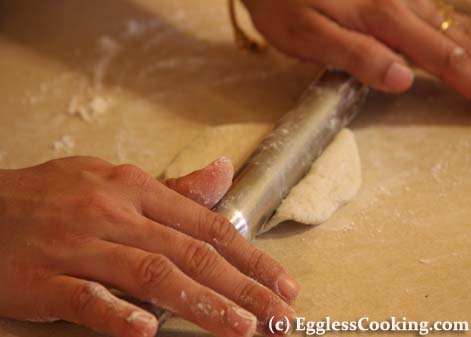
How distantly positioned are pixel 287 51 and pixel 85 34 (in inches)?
20.7

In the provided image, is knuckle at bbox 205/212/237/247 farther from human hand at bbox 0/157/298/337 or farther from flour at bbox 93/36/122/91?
flour at bbox 93/36/122/91

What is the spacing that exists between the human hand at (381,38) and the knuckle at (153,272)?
0.61 metres

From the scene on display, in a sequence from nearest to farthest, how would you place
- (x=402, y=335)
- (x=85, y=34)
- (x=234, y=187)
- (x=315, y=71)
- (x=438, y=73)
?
(x=402, y=335) < (x=234, y=187) < (x=438, y=73) < (x=315, y=71) < (x=85, y=34)

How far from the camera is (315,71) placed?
55.2 inches

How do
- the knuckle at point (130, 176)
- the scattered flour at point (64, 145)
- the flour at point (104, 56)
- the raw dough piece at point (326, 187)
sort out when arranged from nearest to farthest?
the knuckle at point (130, 176)
the raw dough piece at point (326, 187)
the scattered flour at point (64, 145)
the flour at point (104, 56)

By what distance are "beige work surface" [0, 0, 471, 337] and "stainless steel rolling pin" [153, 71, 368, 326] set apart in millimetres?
A: 56

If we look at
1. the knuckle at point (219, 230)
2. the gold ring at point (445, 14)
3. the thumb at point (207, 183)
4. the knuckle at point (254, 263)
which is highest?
the gold ring at point (445, 14)

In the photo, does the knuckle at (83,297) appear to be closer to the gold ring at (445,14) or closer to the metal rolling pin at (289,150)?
the metal rolling pin at (289,150)

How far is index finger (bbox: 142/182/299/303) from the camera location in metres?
0.83

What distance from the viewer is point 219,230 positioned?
33.5 inches

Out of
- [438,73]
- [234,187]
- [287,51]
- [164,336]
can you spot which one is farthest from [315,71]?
[164,336]

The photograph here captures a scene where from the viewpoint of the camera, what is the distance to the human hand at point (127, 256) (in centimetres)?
77

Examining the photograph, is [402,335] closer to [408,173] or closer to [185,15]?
[408,173]


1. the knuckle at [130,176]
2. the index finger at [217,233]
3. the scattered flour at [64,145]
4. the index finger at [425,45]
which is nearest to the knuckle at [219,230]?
the index finger at [217,233]
